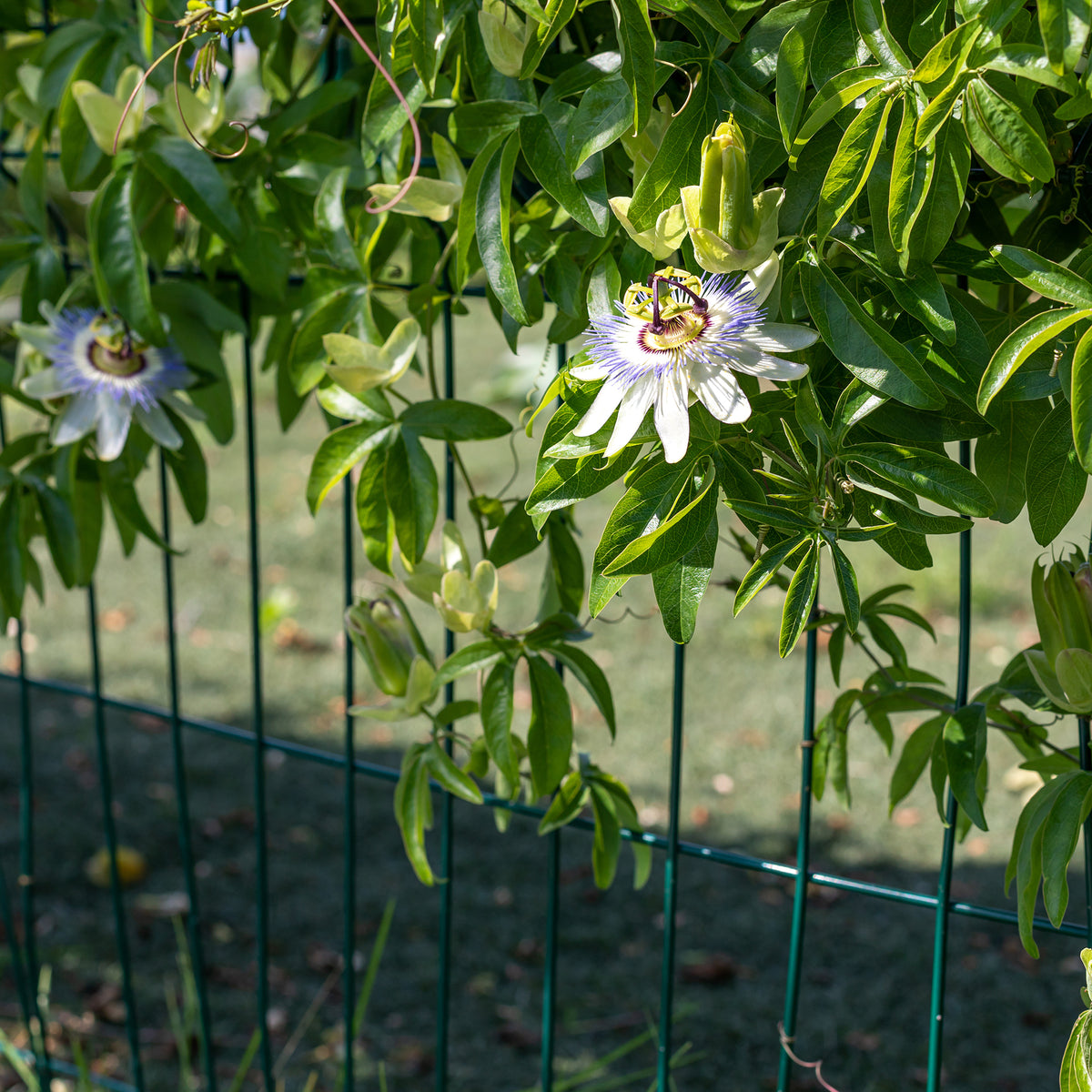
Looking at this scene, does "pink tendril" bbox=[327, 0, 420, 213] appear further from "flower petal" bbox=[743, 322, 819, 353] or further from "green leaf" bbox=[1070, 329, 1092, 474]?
"green leaf" bbox=[1070, 329, 1092, 474]

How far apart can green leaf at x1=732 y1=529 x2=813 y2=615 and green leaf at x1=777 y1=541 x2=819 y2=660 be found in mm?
12

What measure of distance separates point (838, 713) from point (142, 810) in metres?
2.18

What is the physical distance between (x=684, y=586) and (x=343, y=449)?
38 cm

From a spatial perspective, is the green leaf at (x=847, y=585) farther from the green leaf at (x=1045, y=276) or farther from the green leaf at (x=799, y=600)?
the green leaf at (x=1045, y=276)

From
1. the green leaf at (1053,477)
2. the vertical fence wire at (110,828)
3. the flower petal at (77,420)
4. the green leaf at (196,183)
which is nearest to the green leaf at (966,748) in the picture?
the green leaf at (1053,477)

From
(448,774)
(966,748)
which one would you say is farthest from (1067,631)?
(448,774)

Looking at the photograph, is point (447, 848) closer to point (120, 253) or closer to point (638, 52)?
point (120, 253)

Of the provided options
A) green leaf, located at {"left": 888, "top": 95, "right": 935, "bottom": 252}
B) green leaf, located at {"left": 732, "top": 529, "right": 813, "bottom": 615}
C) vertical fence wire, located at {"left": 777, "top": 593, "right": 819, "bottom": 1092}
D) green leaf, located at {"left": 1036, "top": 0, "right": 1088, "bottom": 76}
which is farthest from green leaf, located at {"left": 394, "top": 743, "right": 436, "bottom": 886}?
green leaf, located at {"left": 1036, "top": 0, "right": 1088, "bottom": 76}

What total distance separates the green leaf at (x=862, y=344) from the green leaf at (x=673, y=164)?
110 millimetres

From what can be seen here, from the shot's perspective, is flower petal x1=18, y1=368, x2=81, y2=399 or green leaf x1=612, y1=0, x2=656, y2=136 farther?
flower petal x1=18, y1=368, x2=81, y2=399

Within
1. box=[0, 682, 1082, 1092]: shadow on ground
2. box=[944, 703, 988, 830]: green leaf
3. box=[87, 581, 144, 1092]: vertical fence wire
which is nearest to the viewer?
box=[944, 703, 988, 830]: green leaf

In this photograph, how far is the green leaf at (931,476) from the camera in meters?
0.75

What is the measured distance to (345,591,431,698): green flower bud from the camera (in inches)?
44.9

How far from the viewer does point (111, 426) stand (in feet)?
4.05
